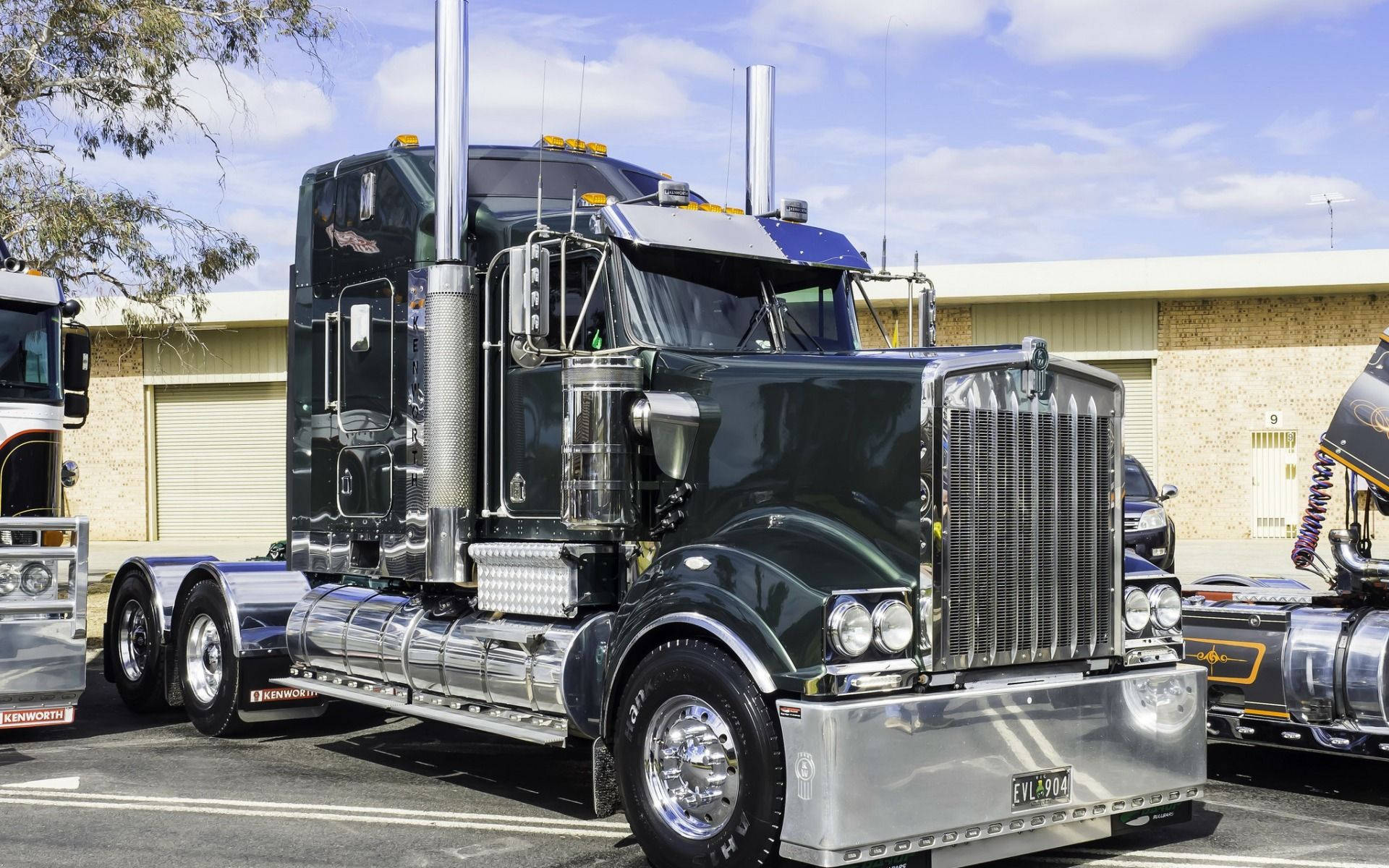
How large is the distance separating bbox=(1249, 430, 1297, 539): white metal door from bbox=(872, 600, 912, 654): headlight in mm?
24528

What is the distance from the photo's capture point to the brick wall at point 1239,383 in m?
27.7

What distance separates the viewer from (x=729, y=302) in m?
7.44

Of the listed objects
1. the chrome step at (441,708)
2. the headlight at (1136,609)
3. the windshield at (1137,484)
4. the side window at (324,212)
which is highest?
the side window at (324,212)

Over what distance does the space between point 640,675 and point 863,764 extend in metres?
1.25

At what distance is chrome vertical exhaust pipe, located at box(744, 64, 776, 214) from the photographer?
916 centimetres

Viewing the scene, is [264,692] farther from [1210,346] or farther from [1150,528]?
[1210,346]

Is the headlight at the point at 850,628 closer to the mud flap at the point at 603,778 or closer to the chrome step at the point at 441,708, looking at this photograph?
the mud flap at the point at 603,778

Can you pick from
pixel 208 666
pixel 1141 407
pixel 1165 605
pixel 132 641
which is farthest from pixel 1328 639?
pixel 1141 407

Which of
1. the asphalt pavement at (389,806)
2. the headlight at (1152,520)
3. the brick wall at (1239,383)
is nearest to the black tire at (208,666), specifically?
the asphalt pavement at (389,806)

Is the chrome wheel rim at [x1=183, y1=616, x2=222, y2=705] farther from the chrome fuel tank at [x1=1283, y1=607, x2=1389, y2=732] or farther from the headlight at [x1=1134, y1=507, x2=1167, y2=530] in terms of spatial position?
the headlight at [x1=1134, y1=507, x2=1167, y2=530]

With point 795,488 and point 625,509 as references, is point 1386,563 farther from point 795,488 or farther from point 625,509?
point 625,509

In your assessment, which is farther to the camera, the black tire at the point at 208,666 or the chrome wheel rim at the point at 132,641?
the chrome wheel rim at the point at 132,641

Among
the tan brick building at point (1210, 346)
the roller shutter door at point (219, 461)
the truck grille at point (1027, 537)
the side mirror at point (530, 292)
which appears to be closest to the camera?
the truck grille at point (1027, 537)

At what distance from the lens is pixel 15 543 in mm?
9445
